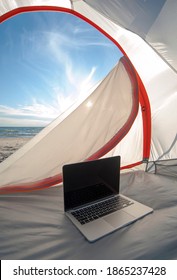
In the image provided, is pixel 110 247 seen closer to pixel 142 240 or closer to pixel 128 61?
pixel 142 240

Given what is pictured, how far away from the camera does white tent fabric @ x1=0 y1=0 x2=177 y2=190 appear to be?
70 centimetres

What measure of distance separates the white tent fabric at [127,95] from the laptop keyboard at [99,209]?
43 cm

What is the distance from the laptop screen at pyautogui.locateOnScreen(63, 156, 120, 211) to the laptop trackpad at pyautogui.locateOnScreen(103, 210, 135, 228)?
146mm

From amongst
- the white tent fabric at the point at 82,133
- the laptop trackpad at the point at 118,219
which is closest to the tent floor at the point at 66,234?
the laptop trackpad at the point at 118,219

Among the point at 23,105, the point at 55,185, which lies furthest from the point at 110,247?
the point at 23,105

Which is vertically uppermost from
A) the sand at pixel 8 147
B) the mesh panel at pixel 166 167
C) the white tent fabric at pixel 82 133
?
the white tent fabric at pixel 82 133

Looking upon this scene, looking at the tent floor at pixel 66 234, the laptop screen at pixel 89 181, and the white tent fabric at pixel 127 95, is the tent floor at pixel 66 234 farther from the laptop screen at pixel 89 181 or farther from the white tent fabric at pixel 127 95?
the white tent fabric at pixel 127 95

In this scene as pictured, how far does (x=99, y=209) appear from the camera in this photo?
748 mm

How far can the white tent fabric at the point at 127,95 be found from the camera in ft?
2.29

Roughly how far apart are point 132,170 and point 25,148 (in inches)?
37.7

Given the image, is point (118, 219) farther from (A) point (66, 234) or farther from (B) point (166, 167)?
(B) point (166, 167)

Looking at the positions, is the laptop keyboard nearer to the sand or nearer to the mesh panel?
the mesh panel

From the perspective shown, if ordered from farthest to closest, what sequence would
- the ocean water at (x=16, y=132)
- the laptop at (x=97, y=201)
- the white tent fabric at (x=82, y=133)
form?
the ocean water at (x=16, y=132) < the white tent fabric at (x=82, y=133) < the laptop at (x=97, y=201)

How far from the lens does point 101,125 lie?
1.20 meters
